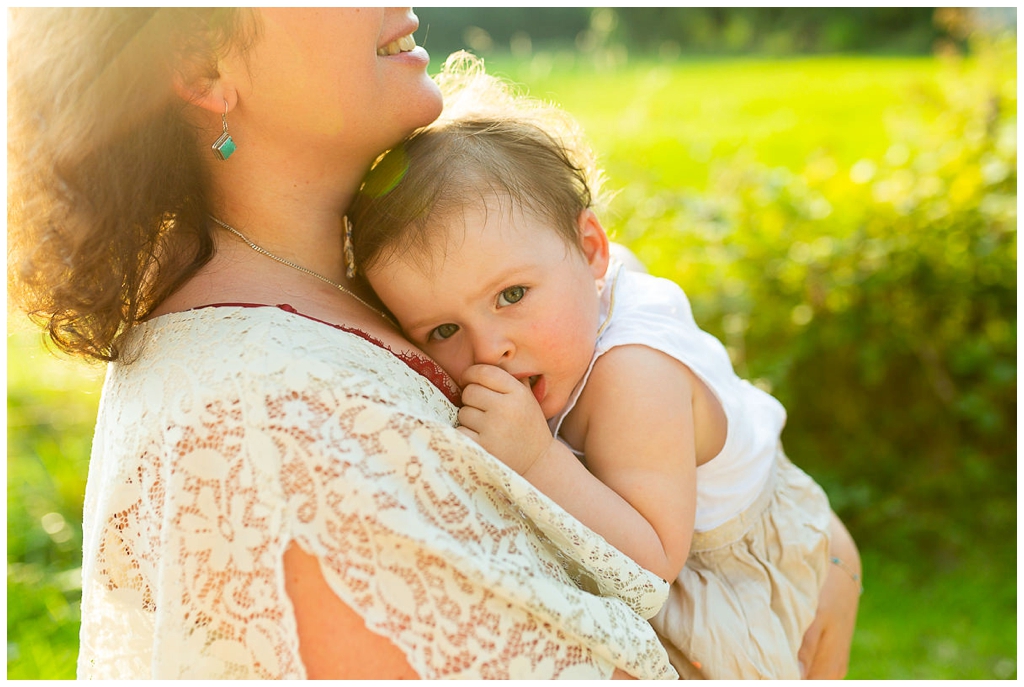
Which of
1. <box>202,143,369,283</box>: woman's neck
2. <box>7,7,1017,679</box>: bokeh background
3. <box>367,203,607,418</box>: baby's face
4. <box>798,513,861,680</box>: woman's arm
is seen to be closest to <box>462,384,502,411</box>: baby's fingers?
<box>367,203,607,418</box>: baby's face

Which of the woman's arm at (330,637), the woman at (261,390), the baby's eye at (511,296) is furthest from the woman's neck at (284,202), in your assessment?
the woman's arm at (330,637)

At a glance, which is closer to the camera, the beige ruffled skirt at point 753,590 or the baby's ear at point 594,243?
the beige ruffled skirt at point 753,590

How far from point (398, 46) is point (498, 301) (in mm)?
541

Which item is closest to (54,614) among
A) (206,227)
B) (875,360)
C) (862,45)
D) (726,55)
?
(206,227)

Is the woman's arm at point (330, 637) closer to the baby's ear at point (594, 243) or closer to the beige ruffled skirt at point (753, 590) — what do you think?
the beige ruffled skirt at point (753, 590)

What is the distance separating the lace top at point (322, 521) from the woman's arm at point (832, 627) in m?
0.77

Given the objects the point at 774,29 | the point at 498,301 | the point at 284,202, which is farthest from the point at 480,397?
the point at 774,29

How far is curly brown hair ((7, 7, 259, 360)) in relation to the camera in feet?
4.91

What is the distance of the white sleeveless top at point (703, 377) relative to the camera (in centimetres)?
185

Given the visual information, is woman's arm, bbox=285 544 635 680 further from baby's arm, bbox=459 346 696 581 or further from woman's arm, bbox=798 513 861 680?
woman's arm, bbox=798 513 861 680

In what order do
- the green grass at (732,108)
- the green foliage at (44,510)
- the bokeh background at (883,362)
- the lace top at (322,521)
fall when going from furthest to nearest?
the green grass at (732,108)
the bokeh background at (883,362)
the green foliage at (44,510)
the lace top at (322,521)

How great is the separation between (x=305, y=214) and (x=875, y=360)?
2674 mm

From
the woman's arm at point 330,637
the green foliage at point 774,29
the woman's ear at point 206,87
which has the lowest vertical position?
the green foliage at point 774,29

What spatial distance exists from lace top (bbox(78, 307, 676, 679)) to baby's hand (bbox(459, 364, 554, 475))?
0.45 feet
